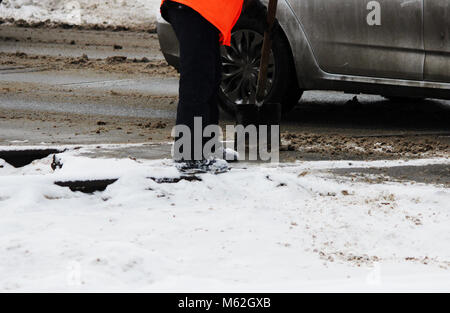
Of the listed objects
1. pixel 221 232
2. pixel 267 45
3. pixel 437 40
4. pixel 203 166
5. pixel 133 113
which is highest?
pixel 437 40

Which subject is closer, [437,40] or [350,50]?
[437,40]

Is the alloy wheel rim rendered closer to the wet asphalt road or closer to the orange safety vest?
the wet asphalt road

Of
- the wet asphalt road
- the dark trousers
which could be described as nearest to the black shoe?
the dark trousers

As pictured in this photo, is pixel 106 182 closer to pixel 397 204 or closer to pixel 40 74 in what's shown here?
pixel 397 204

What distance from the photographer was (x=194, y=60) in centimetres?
562

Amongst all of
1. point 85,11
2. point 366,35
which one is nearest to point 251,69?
point 366,35

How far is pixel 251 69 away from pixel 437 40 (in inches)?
61.1

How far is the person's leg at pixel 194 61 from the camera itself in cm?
562

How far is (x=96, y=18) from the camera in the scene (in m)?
18.9

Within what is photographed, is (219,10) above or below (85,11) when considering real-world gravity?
below

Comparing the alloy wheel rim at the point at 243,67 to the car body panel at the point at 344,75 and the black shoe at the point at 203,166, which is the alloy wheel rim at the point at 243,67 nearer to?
the car body panel at the point at 344,75

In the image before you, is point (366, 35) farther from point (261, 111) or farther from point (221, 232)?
point (221, 232)

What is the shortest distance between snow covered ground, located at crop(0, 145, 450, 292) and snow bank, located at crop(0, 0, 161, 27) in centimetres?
1291

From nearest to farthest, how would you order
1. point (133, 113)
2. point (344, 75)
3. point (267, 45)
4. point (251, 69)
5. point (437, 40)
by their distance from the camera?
point (267, 45)
point (437, 40)
point (344, 75)
point (251, 69)
point (133, 113)
